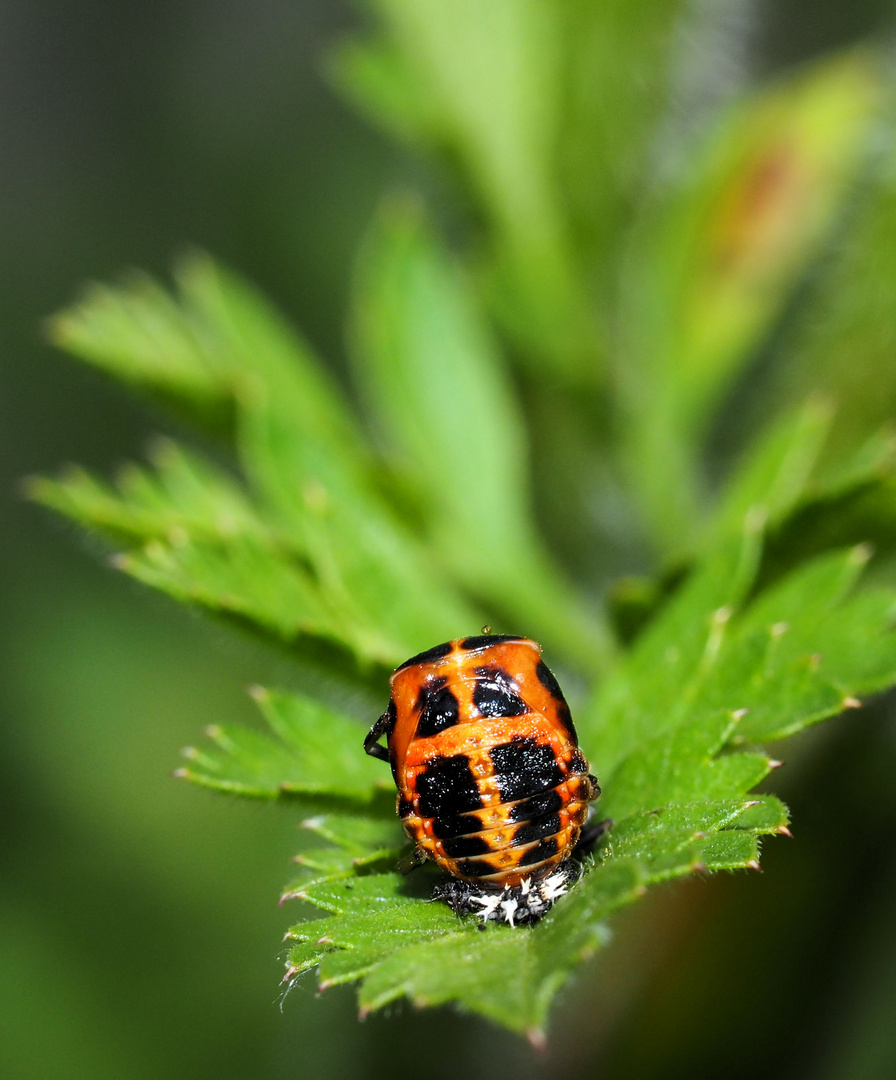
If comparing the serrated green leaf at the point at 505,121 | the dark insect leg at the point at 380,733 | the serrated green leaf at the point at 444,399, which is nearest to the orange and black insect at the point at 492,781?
the dark insect leg at the point at 380,733

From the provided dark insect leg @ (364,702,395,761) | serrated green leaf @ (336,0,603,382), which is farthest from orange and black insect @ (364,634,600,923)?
serrated green leaf @ (336,0,603,382)

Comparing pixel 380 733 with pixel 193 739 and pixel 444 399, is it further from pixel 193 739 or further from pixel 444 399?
pixel 193 739

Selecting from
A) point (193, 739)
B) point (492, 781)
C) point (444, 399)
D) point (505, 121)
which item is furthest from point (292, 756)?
point (193, 739)

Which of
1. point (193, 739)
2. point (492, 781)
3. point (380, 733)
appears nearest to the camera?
point (492, 781)

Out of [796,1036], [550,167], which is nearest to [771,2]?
[550,167]

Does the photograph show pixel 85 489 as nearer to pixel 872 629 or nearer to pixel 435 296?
pixel 435 296
